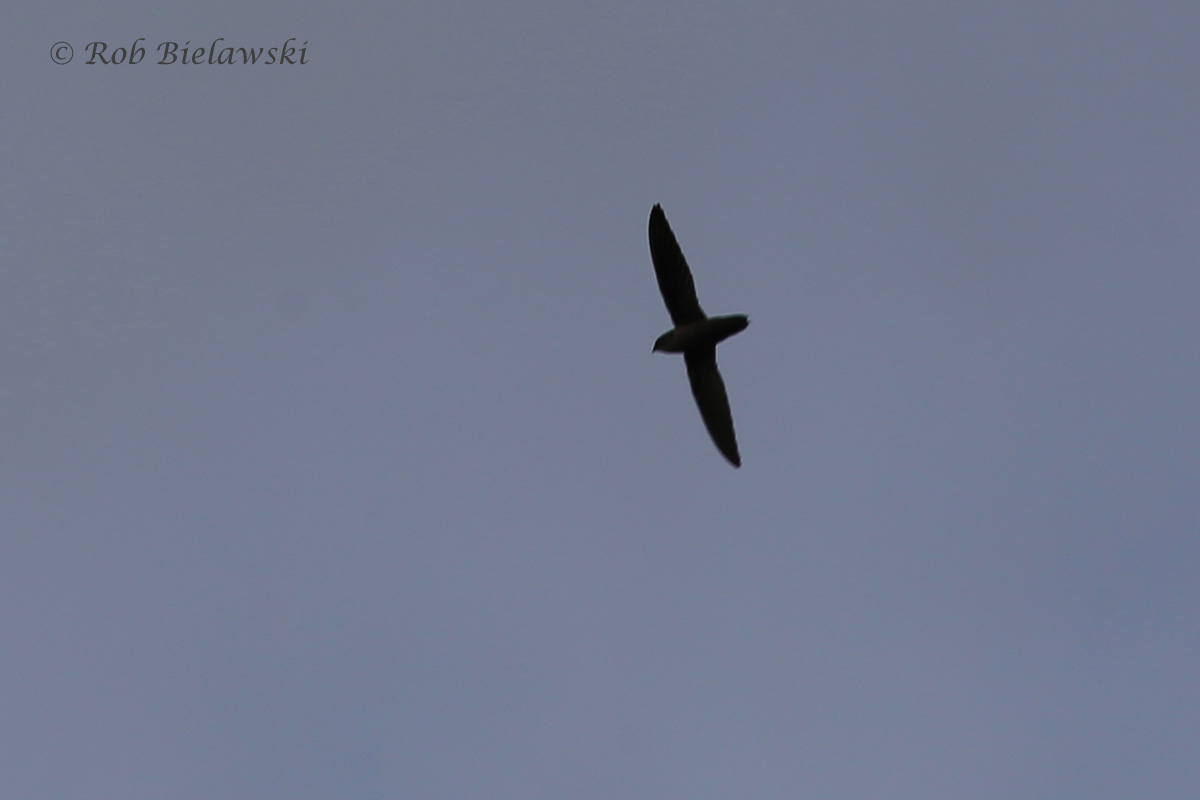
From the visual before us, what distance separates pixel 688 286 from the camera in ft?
84.0

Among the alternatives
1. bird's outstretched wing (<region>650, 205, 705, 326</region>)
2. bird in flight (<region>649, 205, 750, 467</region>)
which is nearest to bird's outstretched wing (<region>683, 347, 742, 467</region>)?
bird in flight (<region>649, 205, 750, 467</region>)

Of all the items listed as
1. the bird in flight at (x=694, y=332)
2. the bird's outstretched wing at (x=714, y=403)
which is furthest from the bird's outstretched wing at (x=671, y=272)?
the bird's outstretched wing at (x=714, y=403)

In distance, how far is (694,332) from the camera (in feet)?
82.1

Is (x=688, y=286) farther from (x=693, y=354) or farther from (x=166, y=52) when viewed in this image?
(x=166, y=52)

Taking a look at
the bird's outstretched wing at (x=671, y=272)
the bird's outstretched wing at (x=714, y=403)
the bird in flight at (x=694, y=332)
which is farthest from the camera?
the bird's outstretched wing at (x=714, y=403)

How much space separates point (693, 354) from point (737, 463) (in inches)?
102

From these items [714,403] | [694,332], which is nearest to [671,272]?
[694,332]

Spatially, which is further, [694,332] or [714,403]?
[714,403]

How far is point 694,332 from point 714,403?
2191 millimetres

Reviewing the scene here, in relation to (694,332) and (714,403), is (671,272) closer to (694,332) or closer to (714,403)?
(694,332)

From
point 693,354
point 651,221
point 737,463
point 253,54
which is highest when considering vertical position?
point 253,54

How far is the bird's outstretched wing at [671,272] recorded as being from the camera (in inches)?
1006

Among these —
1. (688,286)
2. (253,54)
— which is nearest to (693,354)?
(688,286)

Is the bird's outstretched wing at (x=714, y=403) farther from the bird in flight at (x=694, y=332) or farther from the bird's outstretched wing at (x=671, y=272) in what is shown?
the bird's outstretched wing at (x=671, y=272)
